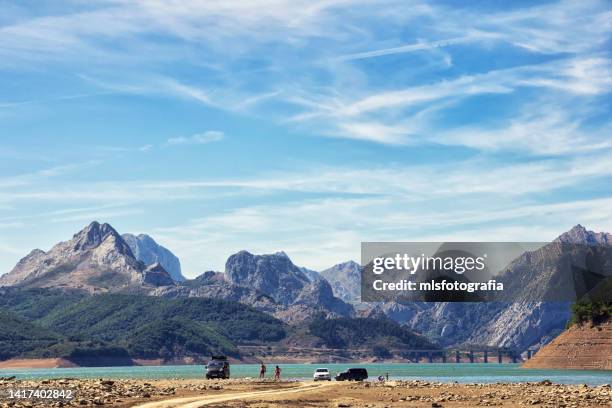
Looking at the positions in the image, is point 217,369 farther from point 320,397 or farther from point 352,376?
point 320,397

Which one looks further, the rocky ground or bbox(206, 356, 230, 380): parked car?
bbox(206, 356, 230, 380): parked car

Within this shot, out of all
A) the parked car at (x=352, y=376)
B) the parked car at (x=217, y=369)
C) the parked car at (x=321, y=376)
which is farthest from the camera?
the parked car at (x=352, y=376)

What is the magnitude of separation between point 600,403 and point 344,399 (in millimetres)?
22923

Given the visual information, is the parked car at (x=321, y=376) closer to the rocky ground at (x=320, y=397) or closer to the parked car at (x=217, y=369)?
the parked car at (x=217, y=369)

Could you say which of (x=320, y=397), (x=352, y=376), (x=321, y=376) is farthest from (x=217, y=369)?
(x=320, y=397)

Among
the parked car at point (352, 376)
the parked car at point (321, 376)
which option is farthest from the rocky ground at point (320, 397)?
the parked car at point (352, 376)

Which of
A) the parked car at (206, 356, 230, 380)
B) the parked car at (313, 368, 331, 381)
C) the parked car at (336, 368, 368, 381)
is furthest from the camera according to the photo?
the parked car at (336, 368, 368, 381)

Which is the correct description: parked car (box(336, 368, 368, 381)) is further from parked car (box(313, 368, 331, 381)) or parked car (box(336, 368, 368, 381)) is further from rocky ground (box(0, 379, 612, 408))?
rocky ground (box(0, 379, 612, 408))

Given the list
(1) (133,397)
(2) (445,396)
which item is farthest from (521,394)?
(1) (133,397)

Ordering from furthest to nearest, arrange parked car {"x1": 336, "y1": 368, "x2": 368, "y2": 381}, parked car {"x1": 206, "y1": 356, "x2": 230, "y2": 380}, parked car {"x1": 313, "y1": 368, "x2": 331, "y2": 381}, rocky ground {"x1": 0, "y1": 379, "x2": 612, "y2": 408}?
parked car {"x1": 336, "y1": 368, "x2": 368, "y2": 381}
parked car {"x1": 313, "y1": 368, "x2": 331, "y2": 381}
parked car {"x1": 206, "y1": 356, "x2": 230, "y2": 380}
rocky ground {"x1": 0, "y1": 379, "x2": 612, "y2": 408}

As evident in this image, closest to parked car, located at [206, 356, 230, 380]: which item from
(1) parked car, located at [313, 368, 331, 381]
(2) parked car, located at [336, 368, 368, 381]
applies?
(1) parked car, located at [313, 368, 331, 381]

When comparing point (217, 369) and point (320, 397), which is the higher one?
point (217, 369)

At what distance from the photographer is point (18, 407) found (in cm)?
5803

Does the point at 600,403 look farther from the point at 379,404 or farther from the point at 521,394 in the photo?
the point at 379,404
